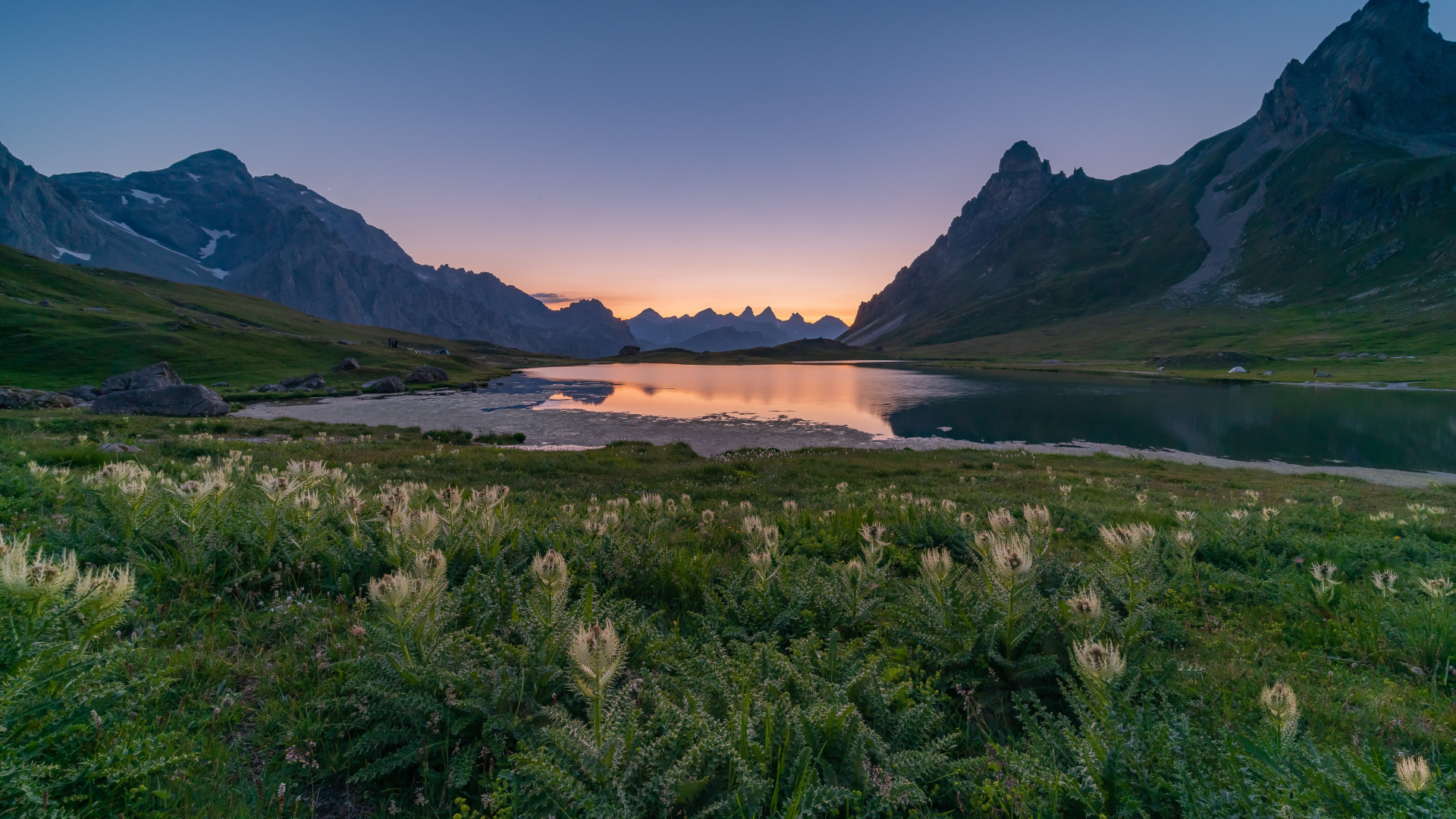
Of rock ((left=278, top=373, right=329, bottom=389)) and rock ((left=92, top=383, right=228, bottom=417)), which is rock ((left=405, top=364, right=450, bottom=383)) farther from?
rock ((left=92, top=383, right=228, bottom=417))

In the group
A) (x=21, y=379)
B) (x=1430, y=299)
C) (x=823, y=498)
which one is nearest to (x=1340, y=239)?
(x=1430, y=299)

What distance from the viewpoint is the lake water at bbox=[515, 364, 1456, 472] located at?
32781mm

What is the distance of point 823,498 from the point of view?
13.4 metres

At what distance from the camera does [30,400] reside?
98.8 ft

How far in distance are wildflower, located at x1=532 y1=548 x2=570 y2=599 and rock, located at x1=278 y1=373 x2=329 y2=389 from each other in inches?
2794

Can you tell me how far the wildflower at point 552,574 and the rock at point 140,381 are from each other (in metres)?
52.8

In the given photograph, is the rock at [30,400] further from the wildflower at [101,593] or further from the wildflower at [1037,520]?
the wildflower at [1037,520]

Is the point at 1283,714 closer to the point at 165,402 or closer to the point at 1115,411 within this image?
the point at 165,402

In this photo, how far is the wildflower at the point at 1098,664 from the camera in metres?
2.81

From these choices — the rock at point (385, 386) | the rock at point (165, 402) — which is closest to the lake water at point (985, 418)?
the rock at point (165, 402)

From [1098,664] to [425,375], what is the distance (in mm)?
87064

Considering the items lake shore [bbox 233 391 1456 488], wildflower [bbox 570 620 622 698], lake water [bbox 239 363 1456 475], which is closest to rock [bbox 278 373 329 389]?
lake water [bbox 239 363 1456 475]

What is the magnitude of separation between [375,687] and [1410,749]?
6.10m

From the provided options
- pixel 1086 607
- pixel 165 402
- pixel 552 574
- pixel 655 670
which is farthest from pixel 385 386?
pixel 1086 607
